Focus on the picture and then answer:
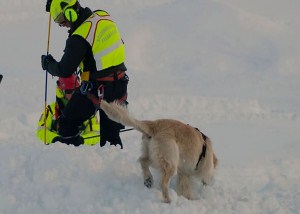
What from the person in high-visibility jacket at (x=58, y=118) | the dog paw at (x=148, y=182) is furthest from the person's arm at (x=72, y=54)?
the dog paw at (x=148, y=182)

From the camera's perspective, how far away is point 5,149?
17.5 ft

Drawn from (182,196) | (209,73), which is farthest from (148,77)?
(182,196)

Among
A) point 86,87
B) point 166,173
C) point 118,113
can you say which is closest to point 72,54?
point 86,87

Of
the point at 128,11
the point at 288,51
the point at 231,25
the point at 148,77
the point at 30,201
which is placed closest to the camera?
the point at 30,201

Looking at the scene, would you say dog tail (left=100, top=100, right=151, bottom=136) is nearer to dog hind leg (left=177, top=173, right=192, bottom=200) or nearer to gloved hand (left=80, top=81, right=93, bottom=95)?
dog hind leg (left=177, top=173, right=192, bottom=200)

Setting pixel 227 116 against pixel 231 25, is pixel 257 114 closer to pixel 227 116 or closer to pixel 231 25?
pixel 227 116

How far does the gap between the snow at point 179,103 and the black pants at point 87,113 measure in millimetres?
433

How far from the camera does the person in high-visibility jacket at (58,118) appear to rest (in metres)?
6.29

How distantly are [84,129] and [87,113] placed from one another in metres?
0.48

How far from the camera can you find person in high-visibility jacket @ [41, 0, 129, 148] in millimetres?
5398

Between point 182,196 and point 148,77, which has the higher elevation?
point 182,196

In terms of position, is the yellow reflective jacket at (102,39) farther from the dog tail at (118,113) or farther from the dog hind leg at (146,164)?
the dog hind leg at (146,164)

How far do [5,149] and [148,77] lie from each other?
8.19 metres

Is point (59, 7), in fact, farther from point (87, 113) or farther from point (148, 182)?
point (148, 182)
